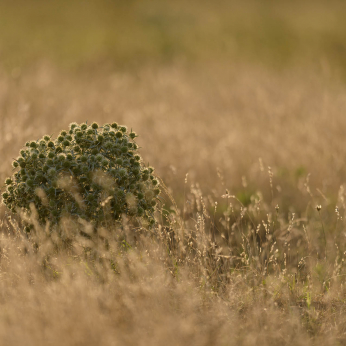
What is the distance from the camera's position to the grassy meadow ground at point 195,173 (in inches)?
93.0

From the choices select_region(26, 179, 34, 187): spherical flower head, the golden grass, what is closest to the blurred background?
the golden grass

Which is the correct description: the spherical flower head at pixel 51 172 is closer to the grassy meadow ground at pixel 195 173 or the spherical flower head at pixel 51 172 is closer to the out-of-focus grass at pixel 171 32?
the grassy meadow ground at pixel 195 173

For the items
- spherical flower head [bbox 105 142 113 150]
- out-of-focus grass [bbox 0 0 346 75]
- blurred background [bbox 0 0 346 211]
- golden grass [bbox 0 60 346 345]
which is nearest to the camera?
golden grass [bbox 0 60 346 345]

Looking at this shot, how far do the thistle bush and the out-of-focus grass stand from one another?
705 cm

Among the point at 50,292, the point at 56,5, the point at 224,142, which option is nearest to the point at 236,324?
the point at 50,292

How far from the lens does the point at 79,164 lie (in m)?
2.78

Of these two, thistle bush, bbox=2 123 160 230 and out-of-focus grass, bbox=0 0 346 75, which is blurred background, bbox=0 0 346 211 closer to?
out-of-focus grass, bbox=0 0 346 75

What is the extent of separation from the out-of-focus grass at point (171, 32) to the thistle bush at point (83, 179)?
7.05 meters

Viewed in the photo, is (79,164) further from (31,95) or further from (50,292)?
(31,95)

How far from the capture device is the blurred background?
5.45 meters

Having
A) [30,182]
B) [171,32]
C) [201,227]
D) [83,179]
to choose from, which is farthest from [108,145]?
[171,32]

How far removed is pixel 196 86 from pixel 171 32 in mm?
6074

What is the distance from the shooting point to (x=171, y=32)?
48.1ft

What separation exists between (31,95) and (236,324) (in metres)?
6.02
